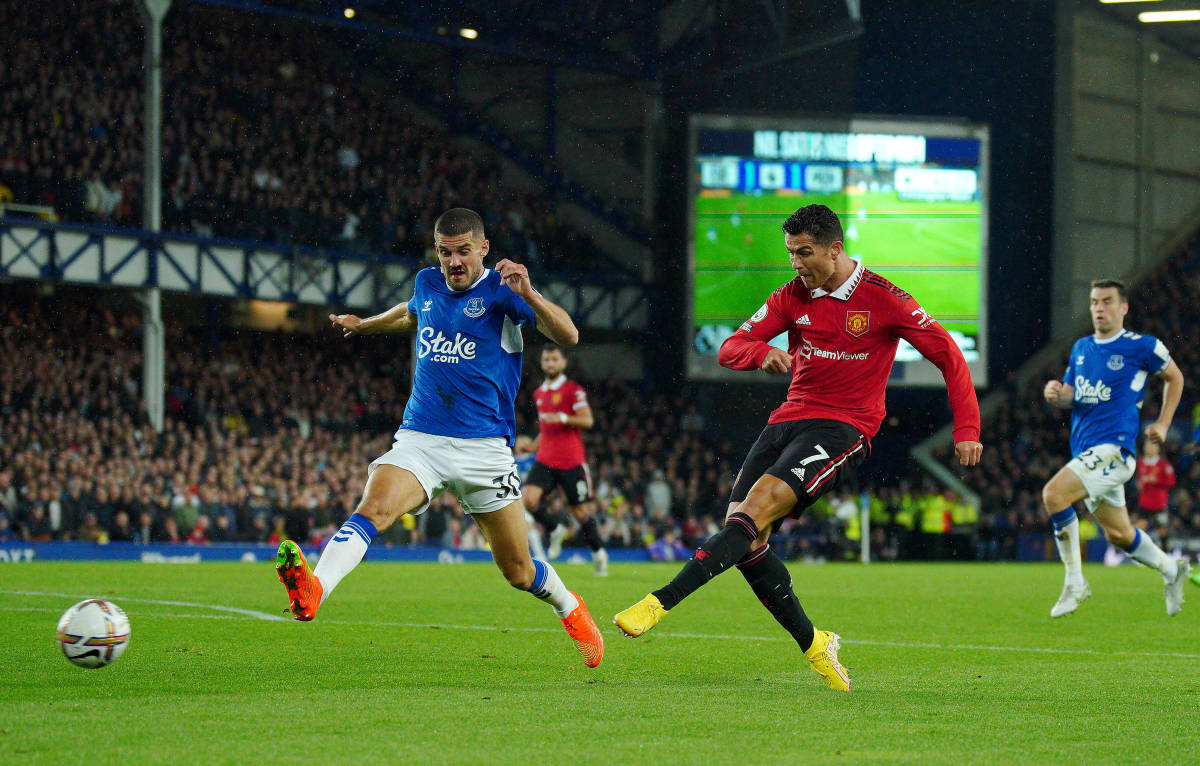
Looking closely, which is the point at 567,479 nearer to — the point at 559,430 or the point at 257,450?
the point at 559,430

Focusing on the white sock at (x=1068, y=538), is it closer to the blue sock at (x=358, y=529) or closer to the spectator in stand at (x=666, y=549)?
the blue sock at (x=358, y=529)

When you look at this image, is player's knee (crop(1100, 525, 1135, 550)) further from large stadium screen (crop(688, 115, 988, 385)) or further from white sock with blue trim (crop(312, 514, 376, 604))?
large stadium screen (crop(688, 115, 988, 385))

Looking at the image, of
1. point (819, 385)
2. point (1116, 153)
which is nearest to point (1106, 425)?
point (819, 385)

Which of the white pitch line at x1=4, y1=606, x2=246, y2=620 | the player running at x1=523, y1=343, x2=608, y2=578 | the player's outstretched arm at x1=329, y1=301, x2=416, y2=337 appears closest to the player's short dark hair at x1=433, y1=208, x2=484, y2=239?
the player's outstretched arm at x1=329, y1=301, x2=416, y2=337

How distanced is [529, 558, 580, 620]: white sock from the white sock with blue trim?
105 cm

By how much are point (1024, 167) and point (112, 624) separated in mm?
35582

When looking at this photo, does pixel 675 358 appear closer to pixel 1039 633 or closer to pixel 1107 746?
pixel 1039 633

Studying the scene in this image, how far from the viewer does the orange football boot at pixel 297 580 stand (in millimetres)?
6387

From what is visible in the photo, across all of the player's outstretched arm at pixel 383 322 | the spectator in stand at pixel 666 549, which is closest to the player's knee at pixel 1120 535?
the player's outstretched arm at pixel 383 322

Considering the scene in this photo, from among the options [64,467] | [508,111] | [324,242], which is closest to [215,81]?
[324,242]

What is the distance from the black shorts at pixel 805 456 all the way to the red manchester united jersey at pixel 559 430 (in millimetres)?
10241

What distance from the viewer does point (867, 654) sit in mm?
8875

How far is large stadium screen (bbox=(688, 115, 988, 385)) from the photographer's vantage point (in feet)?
109

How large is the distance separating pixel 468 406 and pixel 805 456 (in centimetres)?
171
